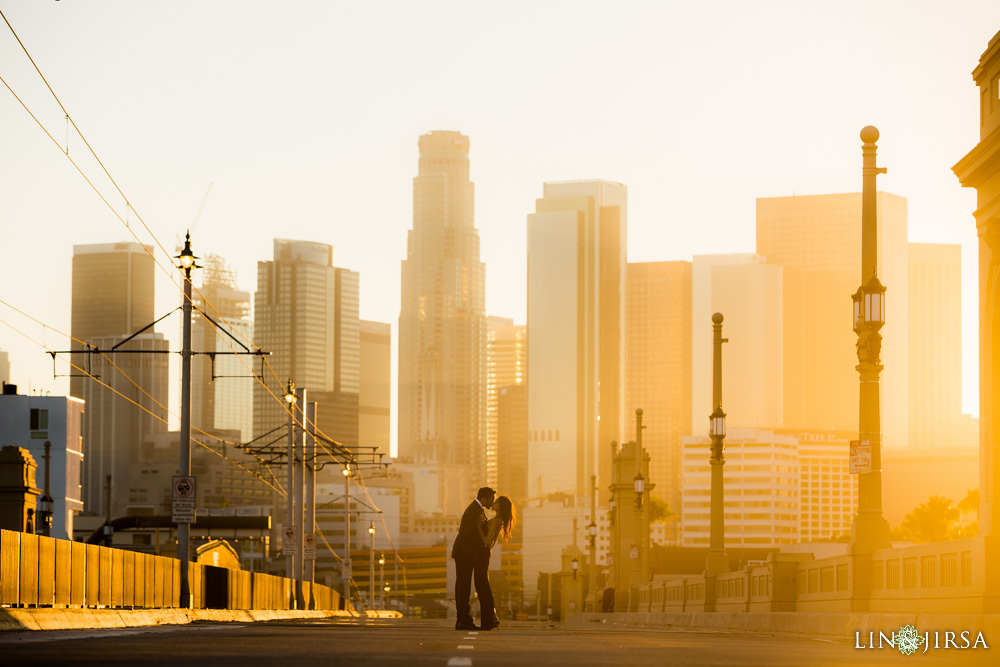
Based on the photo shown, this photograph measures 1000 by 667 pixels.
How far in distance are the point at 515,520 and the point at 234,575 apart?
2362 centimetres

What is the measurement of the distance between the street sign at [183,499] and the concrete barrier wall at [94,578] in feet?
3.13

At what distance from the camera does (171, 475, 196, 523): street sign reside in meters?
31.7

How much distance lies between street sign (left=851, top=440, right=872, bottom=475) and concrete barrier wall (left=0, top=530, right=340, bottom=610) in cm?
1256

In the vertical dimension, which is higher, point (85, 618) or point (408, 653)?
point (408, 653)

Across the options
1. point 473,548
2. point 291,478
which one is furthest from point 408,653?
point 291,478

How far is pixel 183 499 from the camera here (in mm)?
31906

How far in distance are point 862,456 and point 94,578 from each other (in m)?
12.8

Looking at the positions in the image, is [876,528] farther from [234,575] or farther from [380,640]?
[234,575]

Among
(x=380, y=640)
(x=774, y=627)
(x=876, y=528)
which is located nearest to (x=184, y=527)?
(x=774, y=627)

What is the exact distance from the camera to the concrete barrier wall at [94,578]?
798 inches

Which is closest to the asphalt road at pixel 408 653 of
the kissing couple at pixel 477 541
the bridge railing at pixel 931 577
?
the kissing couple at pixel 477 541

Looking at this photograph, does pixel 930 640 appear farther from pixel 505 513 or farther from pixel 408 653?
pixel 408 653

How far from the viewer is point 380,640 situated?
15.1m

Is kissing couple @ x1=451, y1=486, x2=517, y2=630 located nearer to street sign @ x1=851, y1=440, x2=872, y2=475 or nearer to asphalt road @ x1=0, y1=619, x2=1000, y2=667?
asphalt road @ x1=0, y1=619, x2=1000, y2=667
